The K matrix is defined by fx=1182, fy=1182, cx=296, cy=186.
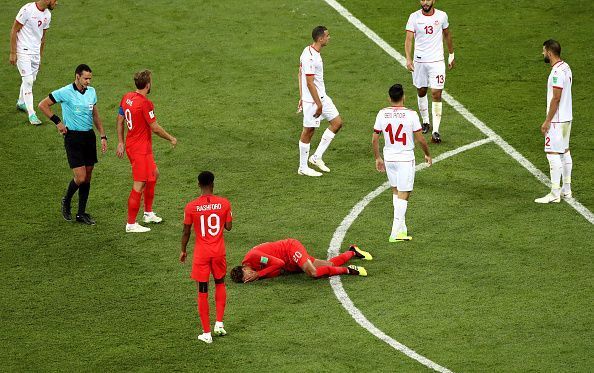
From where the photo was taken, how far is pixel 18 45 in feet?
71.7

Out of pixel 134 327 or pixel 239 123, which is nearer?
pixel 134 327

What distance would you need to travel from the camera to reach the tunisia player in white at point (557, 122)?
18125 millimetres

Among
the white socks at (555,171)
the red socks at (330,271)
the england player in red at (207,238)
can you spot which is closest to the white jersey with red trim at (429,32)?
the white socks at (555,171)

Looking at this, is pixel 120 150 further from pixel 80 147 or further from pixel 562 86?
pixel 562 86

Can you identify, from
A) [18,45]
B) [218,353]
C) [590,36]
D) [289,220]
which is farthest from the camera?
[590,36]

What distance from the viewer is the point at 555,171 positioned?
18578 mm

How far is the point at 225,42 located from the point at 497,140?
7.09 metres

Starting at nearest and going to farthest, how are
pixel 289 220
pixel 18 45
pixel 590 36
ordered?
pixel 289 220, pixel 18 45, pixel 590 36

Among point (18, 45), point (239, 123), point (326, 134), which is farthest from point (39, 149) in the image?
point (326, 134)

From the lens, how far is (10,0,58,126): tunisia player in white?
21547 mm

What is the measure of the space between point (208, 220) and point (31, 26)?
897 cm

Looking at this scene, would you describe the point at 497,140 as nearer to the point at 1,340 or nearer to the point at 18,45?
the point at 18,45

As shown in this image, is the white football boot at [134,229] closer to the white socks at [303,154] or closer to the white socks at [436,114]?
the white socks at [303,154]

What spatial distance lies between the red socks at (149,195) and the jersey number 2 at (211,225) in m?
3.87
